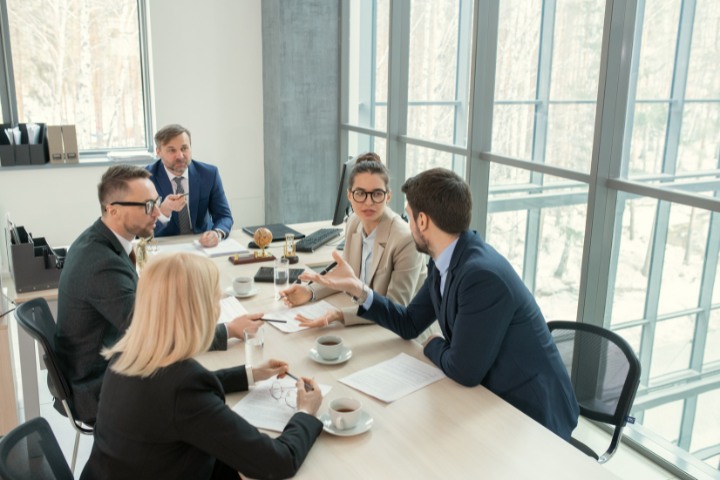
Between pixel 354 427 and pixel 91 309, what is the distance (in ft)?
3.72

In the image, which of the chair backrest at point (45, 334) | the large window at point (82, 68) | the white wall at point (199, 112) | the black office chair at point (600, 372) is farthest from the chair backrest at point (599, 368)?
the large window at point (82, 68)

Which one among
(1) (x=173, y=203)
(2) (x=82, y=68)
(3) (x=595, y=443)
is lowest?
(3) (x=595, y=443)

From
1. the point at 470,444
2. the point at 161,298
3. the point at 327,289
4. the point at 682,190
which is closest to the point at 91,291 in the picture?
the point at 161,298

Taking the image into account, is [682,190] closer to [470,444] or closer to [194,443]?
[470,444]

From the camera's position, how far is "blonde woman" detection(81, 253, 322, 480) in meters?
1.60

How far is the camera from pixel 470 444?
181 cm

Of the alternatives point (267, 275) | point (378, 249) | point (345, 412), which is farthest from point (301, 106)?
point (345, 412)

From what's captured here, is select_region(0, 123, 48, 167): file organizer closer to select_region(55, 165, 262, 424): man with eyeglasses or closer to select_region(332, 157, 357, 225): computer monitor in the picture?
select_region(332, 157, 357, 225): computer monitor

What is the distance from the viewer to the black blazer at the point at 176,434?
1594 mm

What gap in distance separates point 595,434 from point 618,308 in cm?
69

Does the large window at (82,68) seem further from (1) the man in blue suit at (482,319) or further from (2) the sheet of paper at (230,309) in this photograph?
(1) the man in blue suit at (482,319)

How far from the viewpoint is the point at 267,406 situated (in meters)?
2.01

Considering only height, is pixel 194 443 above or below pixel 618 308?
above

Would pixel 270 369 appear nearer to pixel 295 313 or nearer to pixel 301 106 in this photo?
pixel 295 313
